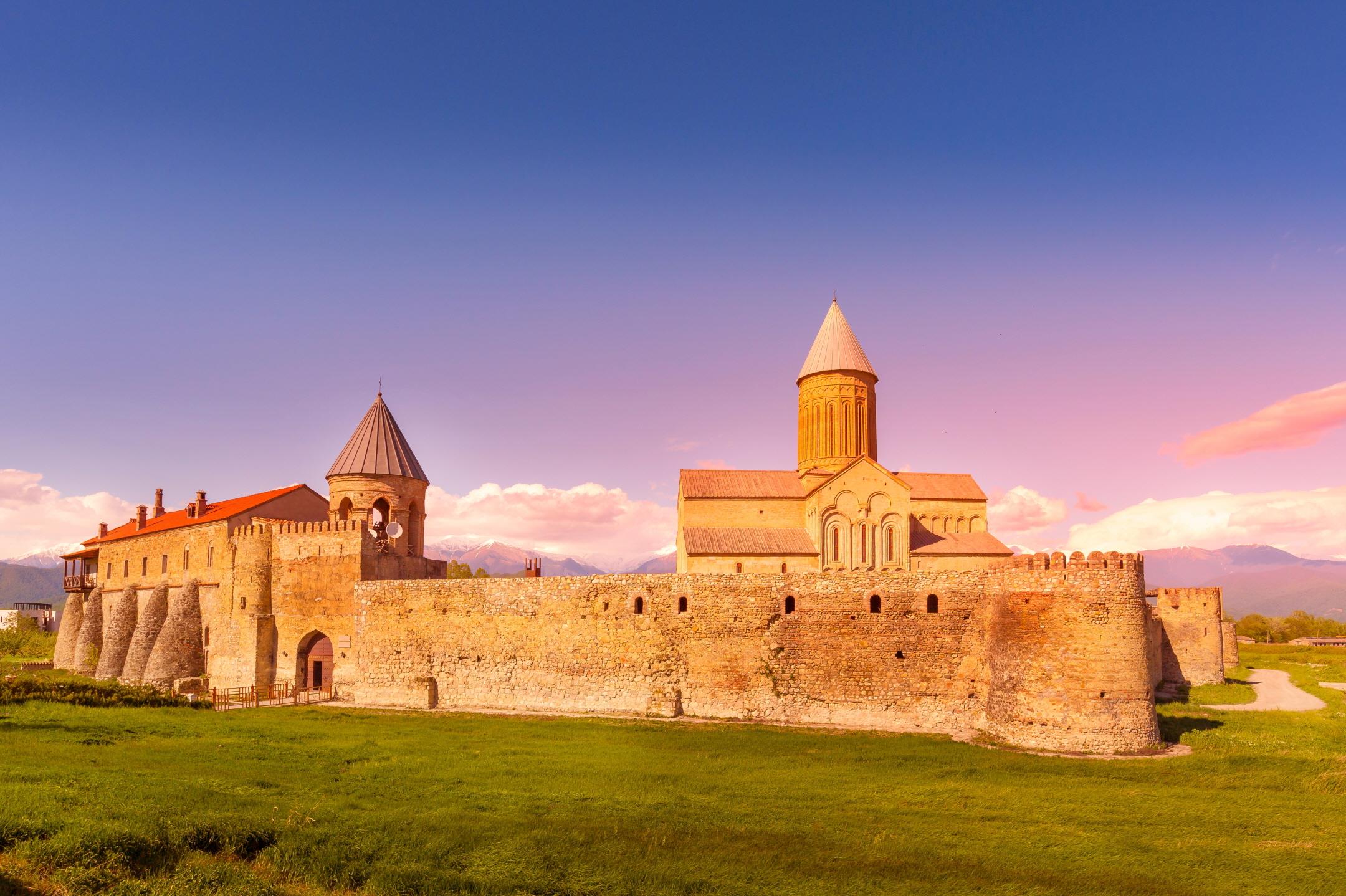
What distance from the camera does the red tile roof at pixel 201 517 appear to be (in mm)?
33688

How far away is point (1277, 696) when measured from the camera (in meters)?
31.4

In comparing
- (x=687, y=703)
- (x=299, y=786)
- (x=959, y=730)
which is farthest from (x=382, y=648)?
(x=959, y=730)

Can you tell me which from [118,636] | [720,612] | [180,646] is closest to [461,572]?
[118,636]

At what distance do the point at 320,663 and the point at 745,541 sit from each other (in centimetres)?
1575

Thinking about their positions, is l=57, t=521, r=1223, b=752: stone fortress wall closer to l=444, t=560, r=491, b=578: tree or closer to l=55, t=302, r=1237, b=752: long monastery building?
l=55, t=302, r=1237, b=752: long monastery building

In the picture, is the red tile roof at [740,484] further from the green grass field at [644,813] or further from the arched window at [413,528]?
the green grass field at [644,813]

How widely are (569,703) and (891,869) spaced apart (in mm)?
13880

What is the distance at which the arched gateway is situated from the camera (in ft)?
96.5

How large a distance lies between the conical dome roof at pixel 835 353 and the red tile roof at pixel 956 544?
763 cm

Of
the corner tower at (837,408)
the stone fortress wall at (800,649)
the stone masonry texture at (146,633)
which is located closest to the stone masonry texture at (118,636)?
the stone masonry texture at (146,633)

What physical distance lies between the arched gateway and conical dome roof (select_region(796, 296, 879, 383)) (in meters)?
23.0

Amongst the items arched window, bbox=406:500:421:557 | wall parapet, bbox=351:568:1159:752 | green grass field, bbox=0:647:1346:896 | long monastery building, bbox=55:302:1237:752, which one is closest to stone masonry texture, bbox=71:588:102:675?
long monastery building, bbox=55:302:1237:752

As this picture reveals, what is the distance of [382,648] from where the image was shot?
27.0 m

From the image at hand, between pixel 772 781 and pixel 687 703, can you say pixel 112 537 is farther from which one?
pixel 772 781
